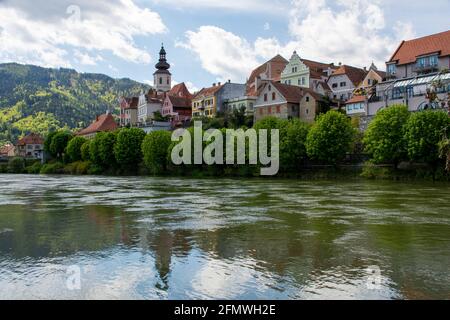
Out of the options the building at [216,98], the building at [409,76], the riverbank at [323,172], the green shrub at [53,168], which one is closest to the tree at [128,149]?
the riverbank at [323,172]

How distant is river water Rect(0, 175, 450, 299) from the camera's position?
12.6m

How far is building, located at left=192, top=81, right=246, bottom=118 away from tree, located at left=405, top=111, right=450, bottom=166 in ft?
205

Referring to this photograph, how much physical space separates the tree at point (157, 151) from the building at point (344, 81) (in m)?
35.7

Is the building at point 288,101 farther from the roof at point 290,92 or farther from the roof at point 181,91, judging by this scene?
the roof at point 181,91

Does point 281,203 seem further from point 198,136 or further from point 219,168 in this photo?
point 198,136

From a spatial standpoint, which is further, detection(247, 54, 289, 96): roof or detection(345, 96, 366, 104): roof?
detection(247, 54, 289, 96): roof

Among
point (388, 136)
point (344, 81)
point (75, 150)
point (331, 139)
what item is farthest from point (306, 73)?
point (75, 150)

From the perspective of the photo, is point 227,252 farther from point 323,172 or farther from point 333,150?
point 323,172

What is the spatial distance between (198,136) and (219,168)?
26.7 feet

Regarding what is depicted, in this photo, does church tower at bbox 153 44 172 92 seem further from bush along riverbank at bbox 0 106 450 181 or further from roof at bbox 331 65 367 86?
roof at bbox 331 65 367 86

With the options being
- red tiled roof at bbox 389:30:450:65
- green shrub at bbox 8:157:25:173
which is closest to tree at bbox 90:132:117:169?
green shrub at bbox 8:157:25:173

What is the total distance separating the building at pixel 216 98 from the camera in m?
119

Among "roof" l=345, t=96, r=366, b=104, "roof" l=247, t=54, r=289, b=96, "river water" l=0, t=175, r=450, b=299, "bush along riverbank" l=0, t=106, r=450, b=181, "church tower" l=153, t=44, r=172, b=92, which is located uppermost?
"church tower" l=153, t=44, r=172, b=92
